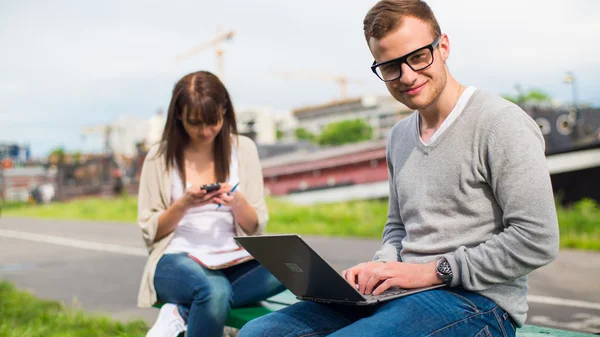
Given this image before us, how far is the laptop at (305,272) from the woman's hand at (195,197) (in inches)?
38.2

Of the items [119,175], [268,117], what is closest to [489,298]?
[119,175]

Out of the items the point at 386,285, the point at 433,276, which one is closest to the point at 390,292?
the point at 386,285

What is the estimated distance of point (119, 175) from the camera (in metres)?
30.7

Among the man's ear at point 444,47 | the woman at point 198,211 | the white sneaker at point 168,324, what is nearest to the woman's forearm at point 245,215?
the woman at point 198,211

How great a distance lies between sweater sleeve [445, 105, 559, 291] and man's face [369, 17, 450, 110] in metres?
0.26

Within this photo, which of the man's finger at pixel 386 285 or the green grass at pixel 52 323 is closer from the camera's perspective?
the man's finger at pixel 386 285

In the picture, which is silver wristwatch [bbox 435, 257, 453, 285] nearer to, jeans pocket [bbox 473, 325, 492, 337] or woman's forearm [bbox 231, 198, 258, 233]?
jeans pocket [bbox 473, 325, 492, 337]

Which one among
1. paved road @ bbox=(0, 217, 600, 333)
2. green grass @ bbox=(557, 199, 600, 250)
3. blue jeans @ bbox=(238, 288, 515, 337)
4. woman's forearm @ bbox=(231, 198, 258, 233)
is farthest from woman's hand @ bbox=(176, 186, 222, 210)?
green grass @ bbox=(557, 199, 600, 250)

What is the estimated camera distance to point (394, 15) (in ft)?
7.36

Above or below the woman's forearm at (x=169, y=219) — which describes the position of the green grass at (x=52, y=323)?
below

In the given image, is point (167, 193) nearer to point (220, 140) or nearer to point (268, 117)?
point (220, 140)

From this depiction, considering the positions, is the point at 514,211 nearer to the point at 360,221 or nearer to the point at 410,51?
the point at 410,51

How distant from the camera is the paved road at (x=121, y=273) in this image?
17.1 ft

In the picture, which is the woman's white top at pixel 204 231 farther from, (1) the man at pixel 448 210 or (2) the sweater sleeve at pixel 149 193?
(1) the man at pixel 448 210
